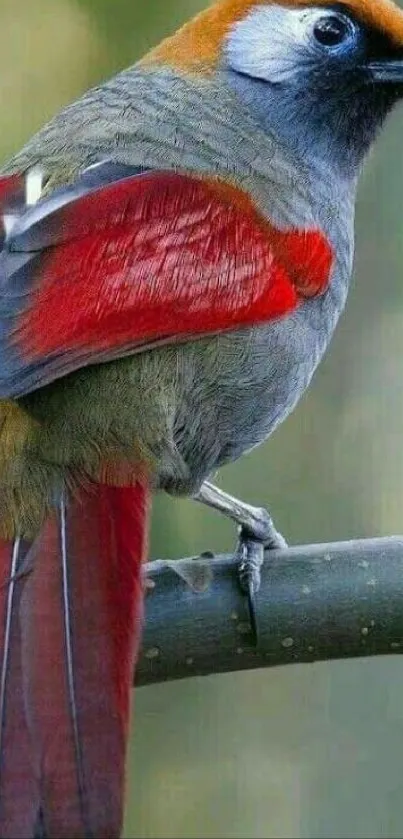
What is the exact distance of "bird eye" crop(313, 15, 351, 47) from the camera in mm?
2547

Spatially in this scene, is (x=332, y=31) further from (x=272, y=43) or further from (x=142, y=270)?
(x=142, y=270)

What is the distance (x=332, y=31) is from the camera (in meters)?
2.57

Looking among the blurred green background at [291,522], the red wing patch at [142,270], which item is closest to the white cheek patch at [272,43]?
the red wing patch at [142,270]

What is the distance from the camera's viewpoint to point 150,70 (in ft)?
8.52

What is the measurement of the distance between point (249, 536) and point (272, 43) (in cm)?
86

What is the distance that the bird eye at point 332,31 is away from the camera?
2547mm

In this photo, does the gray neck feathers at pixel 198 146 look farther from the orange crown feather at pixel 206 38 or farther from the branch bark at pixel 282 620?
the branch bark at pixel 282 620

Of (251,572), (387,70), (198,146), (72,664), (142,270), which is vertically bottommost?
(72,664)

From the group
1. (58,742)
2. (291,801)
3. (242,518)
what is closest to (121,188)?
(242,518)

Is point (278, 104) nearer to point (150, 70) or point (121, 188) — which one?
point (150, 70)

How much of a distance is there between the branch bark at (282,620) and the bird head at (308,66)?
77cm

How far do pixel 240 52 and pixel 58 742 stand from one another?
1.32m

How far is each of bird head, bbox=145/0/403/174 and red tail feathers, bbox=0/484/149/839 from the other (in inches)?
32.8

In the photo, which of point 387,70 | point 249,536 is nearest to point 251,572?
point 249,536
